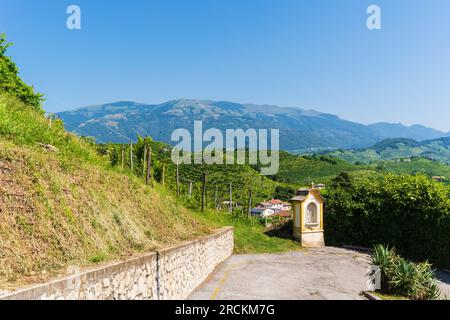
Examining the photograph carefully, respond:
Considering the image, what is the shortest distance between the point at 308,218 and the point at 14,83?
66.7ft

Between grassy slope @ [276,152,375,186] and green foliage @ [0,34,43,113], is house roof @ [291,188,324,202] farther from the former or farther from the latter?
grassy slope @ [276,152,375,186]

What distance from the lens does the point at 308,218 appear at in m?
26.2

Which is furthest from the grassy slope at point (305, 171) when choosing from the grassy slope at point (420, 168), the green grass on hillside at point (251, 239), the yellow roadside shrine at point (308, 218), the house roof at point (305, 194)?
the green grass on hillside at point (251, 239)

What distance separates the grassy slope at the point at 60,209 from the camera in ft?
22.6

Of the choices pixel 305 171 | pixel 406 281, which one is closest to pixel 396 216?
pixel 406 281

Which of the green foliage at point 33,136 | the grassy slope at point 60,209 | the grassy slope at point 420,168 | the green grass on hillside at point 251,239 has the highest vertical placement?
the green foliage at point 33,136

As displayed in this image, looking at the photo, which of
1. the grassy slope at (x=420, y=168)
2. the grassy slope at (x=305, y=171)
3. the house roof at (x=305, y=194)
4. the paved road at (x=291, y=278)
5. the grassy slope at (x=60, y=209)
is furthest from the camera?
the grassy slope at (x=420, y=168)

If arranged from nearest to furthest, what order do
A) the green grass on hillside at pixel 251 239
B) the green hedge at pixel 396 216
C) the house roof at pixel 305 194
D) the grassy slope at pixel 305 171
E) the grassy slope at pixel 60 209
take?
1. the grassy slope at pixel 60 209
2. the green hedge at pixel 396 216
3. the green grass on hillside at pixel 251 239
4. the house roof at pixel 305 194
5. the grassy slope at pixel 305 171

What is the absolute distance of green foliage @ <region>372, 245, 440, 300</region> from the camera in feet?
37.7

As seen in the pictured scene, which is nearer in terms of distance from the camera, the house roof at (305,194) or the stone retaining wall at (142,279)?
the stone retaining wall at (142,279)

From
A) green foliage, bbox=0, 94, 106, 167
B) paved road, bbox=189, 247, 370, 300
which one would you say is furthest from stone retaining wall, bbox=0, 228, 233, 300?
green foliage, bbox=0, 94, 106, 167

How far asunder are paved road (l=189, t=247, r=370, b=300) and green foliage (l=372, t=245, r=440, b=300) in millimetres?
1095

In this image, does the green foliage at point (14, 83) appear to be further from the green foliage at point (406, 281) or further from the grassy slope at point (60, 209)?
the green foliage at point (406, 281)

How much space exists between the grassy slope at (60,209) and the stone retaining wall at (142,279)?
780 mm
